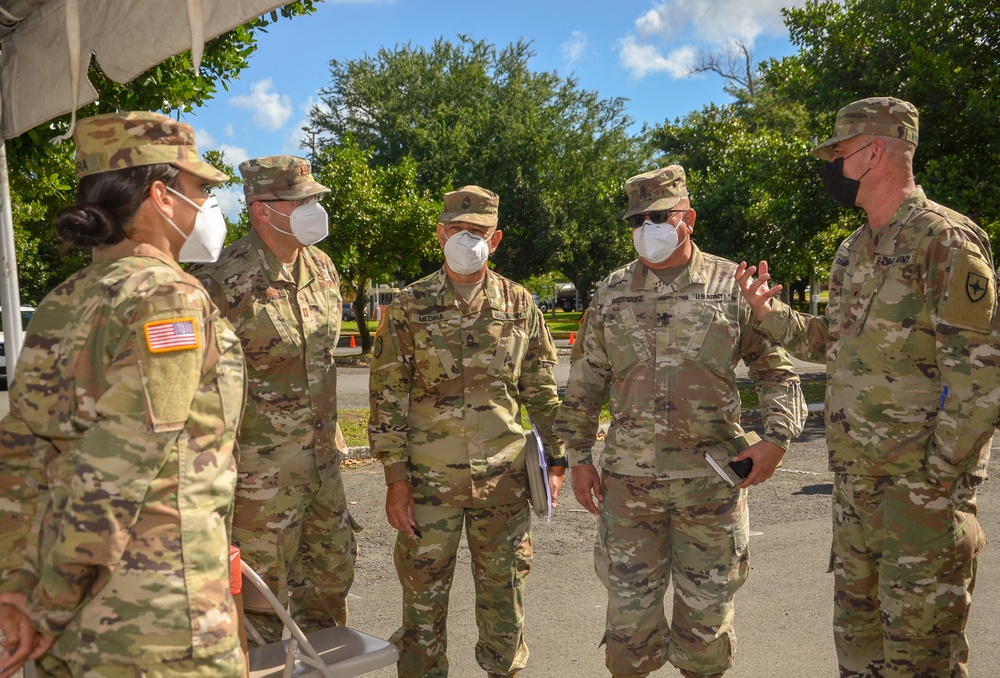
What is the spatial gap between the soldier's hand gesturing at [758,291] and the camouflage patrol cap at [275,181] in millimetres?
1795

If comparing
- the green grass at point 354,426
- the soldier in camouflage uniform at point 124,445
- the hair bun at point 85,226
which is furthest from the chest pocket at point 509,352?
the green grass at point 354,426

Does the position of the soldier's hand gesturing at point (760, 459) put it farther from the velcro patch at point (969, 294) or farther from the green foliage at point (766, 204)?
the green foliage at point (766, 204)

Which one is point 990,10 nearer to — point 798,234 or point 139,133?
point 798,234

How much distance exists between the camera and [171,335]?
79.9 inches

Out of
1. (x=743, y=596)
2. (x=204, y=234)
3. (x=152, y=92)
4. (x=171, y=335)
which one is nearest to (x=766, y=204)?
(x=743, y=596)

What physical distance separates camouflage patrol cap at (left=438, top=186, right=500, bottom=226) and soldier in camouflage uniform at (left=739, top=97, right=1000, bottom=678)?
A: 1.13m

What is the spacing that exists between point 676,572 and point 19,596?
246 centimetres

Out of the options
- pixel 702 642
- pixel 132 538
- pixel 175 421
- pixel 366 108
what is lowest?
pixel 702 642

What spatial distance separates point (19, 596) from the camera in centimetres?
208

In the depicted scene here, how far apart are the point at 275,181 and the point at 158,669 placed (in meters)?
2.21

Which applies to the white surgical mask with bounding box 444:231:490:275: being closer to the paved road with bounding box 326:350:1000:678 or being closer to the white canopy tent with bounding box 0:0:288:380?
the white canopy tent with bounding box 0:0:288:380

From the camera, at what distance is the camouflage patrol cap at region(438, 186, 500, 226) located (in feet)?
12.6

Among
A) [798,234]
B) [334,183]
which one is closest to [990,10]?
[798,234]

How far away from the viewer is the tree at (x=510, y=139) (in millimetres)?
38000
